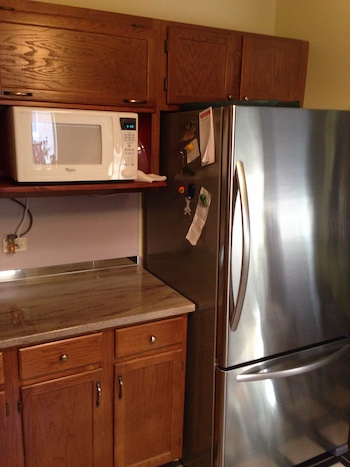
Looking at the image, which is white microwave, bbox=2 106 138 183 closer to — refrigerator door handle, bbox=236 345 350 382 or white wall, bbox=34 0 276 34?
white wall, bbox=34 0 276 34

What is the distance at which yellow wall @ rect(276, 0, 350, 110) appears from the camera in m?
2.19

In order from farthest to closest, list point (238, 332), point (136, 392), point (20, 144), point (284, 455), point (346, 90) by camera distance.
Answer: point (346, 90), point (284, 455), point (136, 392), point (238, 332), point (20, 144)

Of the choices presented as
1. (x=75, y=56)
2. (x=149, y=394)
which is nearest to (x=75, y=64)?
(x=75, y=56)

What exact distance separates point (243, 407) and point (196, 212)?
2.85ft

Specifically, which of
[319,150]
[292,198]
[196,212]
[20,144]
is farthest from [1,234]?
[319,150]

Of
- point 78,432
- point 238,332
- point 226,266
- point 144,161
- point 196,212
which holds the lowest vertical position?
point 78,432

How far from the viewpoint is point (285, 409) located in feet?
6.45

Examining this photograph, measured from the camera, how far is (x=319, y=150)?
1.77 meters

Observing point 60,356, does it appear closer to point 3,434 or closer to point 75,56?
point 3,434

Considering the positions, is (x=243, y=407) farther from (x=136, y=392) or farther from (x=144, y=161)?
(x=144, y=161)

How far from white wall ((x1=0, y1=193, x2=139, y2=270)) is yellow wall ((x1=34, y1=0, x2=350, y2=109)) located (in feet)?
3.17

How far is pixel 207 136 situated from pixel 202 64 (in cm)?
53

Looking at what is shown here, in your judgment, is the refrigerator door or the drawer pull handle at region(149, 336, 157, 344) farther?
the drawer pull handle at region(149, 336, 157, 344)

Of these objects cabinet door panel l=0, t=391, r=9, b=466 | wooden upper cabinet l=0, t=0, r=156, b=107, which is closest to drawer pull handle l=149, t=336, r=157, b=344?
cabinet door panel l=0, t=391, r=9, b=466
